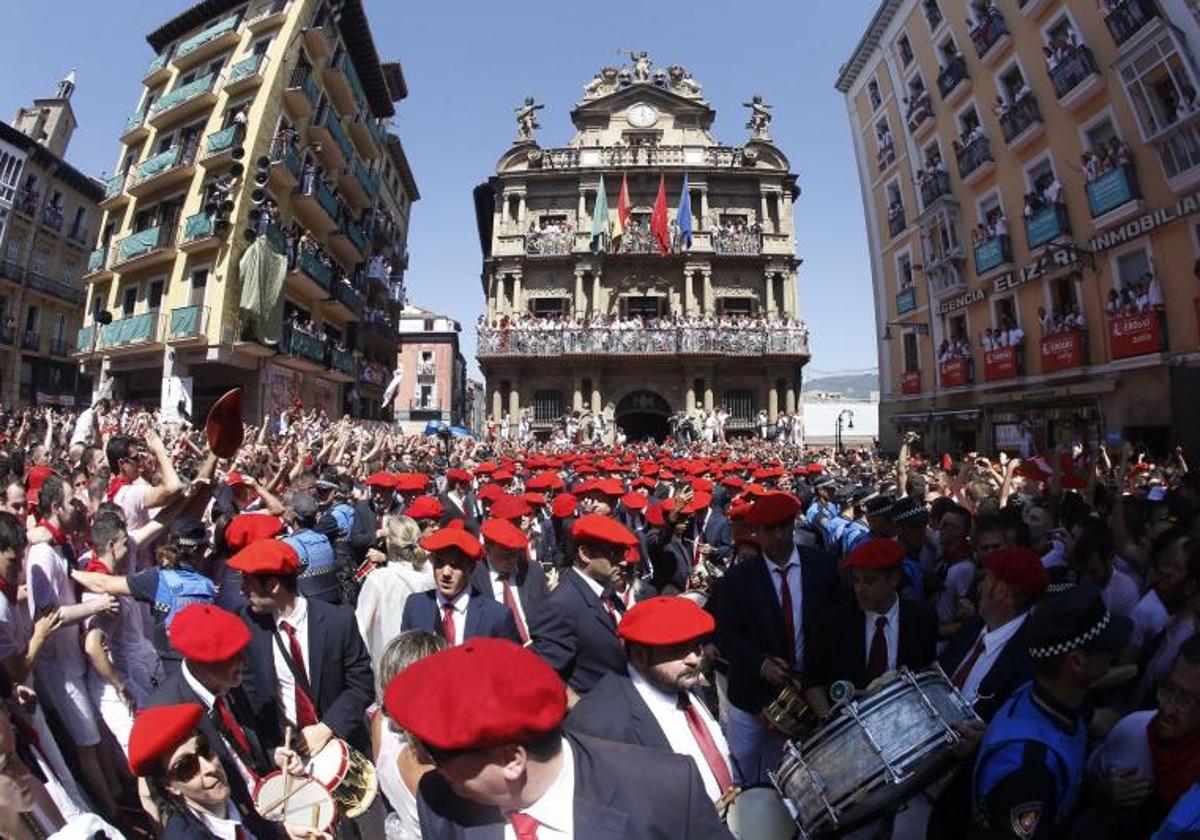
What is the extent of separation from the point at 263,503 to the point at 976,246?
22.6 m

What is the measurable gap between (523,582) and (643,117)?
3885 cm

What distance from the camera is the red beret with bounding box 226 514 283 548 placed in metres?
5.03

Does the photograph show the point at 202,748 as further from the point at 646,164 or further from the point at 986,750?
the point at 646,164

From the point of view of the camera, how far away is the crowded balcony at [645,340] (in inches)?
1417

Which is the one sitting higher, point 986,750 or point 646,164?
point 646,164

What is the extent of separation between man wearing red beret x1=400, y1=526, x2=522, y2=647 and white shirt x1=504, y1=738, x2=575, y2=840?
8.01ft

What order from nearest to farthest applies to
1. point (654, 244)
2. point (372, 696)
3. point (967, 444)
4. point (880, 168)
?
point (372, 696), point (967, 444), point (880, 168), point (654, 244)

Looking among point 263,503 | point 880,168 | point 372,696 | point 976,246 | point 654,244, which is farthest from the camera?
point 654,244

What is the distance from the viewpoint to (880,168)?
2906 cm

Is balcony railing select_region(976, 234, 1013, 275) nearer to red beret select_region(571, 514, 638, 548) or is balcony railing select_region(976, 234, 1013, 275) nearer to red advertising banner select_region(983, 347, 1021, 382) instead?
red advertising banner select_region(983, 347, 1021, 382)

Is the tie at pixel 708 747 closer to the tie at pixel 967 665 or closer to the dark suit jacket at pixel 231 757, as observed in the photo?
the tie at pixel 967 665

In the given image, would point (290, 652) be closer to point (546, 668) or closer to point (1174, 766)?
Answer: point (546, 668)

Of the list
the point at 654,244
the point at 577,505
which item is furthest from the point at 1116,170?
the point at 654,244

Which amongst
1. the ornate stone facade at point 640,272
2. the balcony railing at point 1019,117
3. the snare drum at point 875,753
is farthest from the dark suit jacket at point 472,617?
the ornate stone facade at point 640,272
